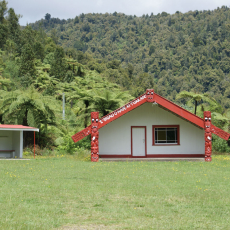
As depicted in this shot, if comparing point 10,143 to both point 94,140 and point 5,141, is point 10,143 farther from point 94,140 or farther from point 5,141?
point 94,140

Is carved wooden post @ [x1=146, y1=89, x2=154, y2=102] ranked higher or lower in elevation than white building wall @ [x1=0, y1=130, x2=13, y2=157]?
higher

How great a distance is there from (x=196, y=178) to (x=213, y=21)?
597 ft

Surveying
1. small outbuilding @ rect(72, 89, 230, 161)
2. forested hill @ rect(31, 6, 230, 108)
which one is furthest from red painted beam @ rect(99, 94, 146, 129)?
forested hill @ rect(31, 6, 230, 108)

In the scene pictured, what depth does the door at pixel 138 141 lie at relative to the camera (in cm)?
2181

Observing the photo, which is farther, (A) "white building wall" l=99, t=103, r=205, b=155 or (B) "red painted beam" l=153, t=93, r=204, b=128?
(A) "white building wall" l=99, t=103, r=205, b=155

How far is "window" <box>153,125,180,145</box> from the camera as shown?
21.9 m

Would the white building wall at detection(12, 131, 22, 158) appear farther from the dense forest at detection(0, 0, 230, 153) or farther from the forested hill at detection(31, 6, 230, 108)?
the forested hill at detection(31, 6, 230, 108)

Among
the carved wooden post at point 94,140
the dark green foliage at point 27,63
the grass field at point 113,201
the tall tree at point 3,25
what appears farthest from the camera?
the tall tree at point 3,25

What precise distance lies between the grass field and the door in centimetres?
871

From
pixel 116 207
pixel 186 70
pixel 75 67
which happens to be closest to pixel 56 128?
pixel 116 207

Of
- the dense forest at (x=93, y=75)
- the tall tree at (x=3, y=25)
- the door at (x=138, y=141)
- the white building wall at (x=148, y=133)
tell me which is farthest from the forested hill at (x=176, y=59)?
the door at (x=138, y=141)

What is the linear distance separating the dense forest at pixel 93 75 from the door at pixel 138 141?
12.7ft

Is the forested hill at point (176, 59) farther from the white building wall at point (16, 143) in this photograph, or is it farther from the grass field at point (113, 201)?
the grass field at point (113, 201)

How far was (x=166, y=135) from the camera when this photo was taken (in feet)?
72.0
